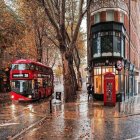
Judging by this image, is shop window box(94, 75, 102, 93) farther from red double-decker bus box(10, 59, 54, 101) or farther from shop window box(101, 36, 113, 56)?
red double-decker bus box(10, 59, 54, 101)

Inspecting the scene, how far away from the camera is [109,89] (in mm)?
27422

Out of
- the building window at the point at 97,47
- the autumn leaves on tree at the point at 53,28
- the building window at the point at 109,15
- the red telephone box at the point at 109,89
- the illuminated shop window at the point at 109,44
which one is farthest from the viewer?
the building window at the point at 97,47

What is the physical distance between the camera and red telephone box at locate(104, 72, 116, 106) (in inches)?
1071

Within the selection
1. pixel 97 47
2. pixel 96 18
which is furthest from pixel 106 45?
pixel 96 18

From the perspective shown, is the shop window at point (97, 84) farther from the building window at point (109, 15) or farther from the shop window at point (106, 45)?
the building window at point (109, 15)

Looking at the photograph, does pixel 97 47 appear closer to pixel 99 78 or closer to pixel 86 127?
pixel 99 78

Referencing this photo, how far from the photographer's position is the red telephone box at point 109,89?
2720 centimetres

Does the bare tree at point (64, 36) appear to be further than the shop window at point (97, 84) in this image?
No

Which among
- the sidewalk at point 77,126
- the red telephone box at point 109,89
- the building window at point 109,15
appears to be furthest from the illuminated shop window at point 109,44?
the sidewalk at point 77,126

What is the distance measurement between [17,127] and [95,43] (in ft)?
67.0

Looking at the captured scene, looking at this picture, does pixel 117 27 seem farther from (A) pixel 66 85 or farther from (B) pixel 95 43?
(A) pixel 66 85

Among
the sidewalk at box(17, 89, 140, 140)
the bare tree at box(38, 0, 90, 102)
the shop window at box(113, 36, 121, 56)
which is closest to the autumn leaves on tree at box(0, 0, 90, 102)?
the bare tree at box(38, 0, 90, 102)

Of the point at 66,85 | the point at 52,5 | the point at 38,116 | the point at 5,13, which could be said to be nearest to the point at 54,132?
the point at 38,116

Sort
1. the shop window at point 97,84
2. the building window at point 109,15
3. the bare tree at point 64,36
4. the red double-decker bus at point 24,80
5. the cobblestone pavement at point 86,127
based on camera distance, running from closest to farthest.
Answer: the cobblestone pavement at point 86,127 < the bare tree at point 64,36 < the red double-decker bus at point 24,80 < the building window at point 109,15 < the shop window at point 97,84
